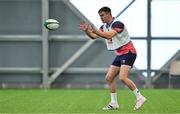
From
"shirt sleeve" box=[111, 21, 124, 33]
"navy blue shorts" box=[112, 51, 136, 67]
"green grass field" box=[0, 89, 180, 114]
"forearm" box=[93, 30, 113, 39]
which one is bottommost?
"green grass field" box=[0, 89, 180, 114]

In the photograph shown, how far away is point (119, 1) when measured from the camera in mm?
22609

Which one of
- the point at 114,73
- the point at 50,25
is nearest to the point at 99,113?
the point at 114,73

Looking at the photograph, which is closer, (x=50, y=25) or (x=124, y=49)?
(x=124, y=49)

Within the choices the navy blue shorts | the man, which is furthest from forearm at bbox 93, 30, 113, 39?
the navy blue shorts

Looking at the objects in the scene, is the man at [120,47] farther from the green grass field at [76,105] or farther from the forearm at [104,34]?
the green grass field at [76,105]

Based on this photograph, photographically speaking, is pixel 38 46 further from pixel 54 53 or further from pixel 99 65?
pixel 99 65

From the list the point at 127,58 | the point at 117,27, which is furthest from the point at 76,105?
the point at 117,27

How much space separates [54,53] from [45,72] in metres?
0.93

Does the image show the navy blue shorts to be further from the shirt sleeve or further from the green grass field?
the green grass field

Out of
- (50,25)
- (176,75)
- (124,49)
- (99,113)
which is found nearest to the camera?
(99,113)

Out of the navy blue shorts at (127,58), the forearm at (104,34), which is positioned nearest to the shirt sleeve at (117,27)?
the forearm at (104,34)

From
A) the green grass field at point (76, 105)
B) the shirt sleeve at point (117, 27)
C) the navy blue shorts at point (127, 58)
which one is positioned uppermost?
the shirt sleeve at point (117, 27)

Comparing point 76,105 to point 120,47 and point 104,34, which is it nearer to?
point 120,47

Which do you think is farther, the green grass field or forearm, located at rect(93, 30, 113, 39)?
the green grass field
